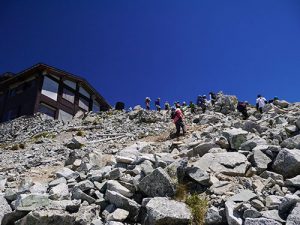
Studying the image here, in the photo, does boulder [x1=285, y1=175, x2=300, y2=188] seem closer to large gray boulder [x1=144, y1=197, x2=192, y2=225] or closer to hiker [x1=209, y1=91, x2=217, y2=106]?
large gray boulder [x1=144, y1=197, x2=192, y2=225]

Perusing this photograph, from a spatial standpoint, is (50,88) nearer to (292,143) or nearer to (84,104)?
(84,104)

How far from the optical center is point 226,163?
35.2ft

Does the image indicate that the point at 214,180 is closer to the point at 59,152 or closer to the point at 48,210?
the point at 48,210

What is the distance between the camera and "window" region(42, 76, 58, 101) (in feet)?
146

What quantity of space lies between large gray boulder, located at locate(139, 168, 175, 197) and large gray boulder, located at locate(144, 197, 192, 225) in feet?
2.77

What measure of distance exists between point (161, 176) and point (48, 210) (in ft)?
10.6

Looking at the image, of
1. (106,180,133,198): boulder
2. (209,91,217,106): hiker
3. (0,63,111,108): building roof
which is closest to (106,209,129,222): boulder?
(106,180,133,198): boulder

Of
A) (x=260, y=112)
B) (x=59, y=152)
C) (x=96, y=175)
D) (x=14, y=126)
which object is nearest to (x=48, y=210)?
(x=96, y=175)

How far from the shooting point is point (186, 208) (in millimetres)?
8125

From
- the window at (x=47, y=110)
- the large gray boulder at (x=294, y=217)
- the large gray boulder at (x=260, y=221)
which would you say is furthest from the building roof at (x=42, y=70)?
the large gray boulder at (x=294, y=217)

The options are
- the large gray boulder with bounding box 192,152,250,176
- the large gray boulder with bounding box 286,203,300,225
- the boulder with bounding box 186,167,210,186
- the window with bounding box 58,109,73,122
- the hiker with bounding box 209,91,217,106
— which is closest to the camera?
the large gray boulder with bounding box 286,203,300,225

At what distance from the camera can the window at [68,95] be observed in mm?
47041

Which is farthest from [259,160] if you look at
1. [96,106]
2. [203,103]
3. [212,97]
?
[96,106]

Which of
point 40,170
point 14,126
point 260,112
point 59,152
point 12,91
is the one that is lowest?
point 40,170
